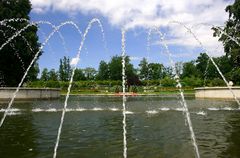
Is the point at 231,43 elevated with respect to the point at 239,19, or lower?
lower

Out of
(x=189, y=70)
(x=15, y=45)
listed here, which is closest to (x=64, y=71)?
(x=189, y=70)

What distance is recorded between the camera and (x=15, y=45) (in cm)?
4503

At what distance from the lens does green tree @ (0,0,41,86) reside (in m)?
44.9

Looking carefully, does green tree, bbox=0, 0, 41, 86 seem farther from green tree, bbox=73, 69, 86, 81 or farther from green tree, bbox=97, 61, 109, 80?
green tree, bbox=73, 69, 86, 81

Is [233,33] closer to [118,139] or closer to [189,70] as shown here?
[118,139]

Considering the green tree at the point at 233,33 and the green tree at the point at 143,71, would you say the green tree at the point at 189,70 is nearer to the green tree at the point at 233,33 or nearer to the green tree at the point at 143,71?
the green tree at the point at 143,71

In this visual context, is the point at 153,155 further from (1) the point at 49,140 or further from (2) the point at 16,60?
(2) the point at 16,60

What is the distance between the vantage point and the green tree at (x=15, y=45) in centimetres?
4488

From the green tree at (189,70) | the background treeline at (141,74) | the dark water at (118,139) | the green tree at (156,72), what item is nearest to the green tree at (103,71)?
the background treeline at (141,74)

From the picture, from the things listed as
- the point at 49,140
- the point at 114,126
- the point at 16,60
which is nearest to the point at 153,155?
the point at 49,140

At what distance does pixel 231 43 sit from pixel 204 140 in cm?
3868

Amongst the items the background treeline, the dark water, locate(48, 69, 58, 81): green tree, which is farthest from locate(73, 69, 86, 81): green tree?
the dark water

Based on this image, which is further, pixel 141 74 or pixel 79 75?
pixel 79 75

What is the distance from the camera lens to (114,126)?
1566 cm
